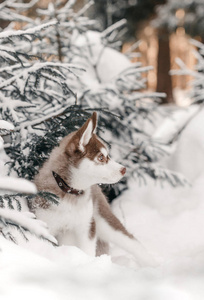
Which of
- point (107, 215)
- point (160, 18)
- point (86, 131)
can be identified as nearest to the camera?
point (86, 131)

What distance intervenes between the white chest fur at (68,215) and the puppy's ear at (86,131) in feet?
1.53

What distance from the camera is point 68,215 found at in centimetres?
336

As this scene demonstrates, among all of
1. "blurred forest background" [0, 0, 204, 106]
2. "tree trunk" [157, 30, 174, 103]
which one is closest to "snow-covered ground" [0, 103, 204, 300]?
"blurred forest background" [0, 0, 204, 106]

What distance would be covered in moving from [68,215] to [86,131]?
2.45ft

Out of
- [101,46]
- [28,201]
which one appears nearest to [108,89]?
[101,46]

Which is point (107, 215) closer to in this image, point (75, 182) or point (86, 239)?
point (86, 239)

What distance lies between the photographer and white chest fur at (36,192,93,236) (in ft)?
10.8

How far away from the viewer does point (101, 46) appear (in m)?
7.11

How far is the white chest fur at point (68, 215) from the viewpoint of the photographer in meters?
3.30

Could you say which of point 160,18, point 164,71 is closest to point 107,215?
point 160,18

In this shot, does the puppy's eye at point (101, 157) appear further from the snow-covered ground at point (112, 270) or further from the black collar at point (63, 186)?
the snow-covered ground at point (112, 270)

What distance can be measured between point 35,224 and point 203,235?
11.7 ft

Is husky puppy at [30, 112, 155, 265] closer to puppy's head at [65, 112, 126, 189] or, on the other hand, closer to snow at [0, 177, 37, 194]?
puppy's head at [65, 112, 126, 189]

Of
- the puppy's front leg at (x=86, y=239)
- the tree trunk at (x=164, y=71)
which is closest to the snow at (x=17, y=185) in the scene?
the puppy's front leg at (x=86, y=239)
